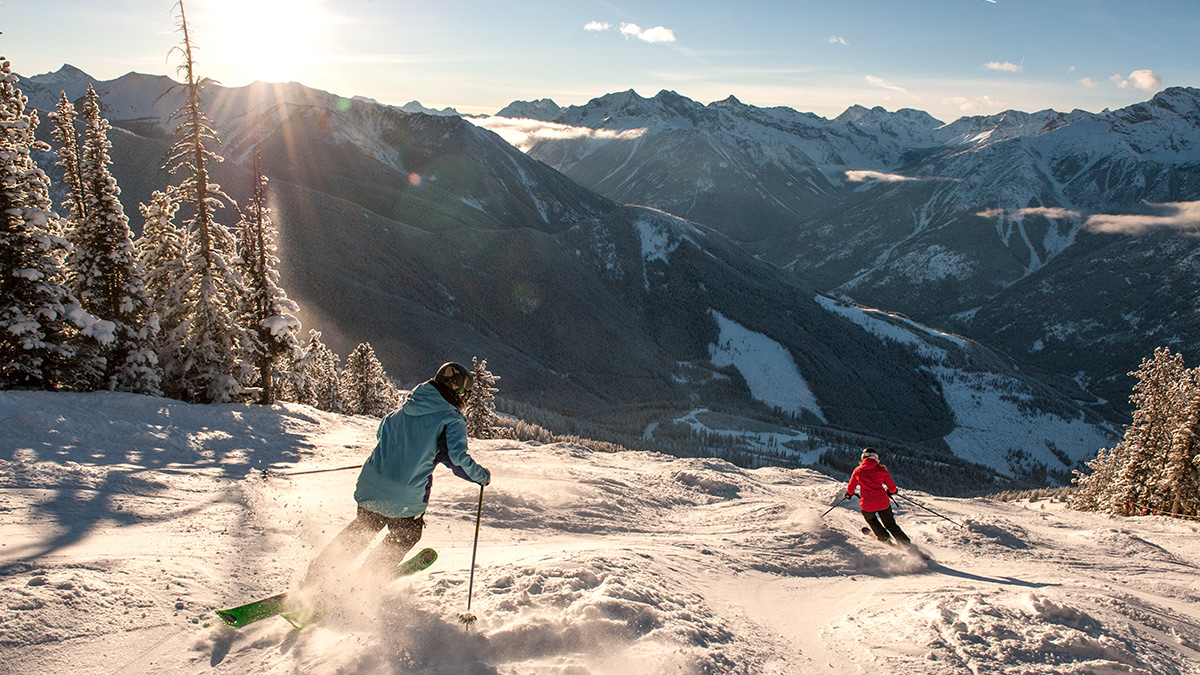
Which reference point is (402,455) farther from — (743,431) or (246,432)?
(743,431)

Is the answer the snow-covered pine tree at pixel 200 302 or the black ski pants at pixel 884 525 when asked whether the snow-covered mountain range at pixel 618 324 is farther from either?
the black ski pants at pixel 884 525

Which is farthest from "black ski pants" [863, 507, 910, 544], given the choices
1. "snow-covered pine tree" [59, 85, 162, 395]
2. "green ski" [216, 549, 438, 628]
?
"snow-covered pine tree" [59, 85, 162, 395]

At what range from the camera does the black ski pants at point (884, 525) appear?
1101 centimetres

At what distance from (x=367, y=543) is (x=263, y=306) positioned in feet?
72.5

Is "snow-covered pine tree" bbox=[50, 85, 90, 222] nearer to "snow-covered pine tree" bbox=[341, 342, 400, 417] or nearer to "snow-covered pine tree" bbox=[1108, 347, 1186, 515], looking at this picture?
"snow-covered pine tree" bbox=[341, 342, 400, 417]

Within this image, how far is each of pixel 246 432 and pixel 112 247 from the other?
10400 millimetres

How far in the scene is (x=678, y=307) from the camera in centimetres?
11481

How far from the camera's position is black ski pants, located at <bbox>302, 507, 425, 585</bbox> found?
625 centimetres

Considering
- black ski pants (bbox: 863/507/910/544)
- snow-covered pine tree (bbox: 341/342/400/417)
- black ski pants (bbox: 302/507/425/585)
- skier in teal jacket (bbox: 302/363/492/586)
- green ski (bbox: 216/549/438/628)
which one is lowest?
snow-covered pine tree (bbox: 341/342/400/417)

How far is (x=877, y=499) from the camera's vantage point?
11.2 metres

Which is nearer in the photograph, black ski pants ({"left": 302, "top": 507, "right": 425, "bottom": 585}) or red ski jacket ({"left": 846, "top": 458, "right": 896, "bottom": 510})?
black ski pants ({"left": 302, "top": 507, "right": 425, "bottom": 585})

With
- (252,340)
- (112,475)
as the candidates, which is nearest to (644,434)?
(252,340)

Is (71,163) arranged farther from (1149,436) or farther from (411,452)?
(1149,436)

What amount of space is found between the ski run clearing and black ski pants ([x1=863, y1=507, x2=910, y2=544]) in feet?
1.63
